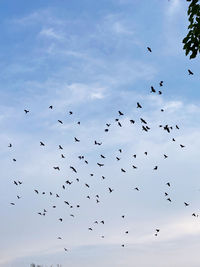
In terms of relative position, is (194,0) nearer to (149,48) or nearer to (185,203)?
(149,48)

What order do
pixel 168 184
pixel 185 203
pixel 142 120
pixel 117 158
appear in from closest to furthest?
pixel 142 120 → pixel 168 184 → pixel 185 203 → pixel 117 158

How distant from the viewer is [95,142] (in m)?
34.1

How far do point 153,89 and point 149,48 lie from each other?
2322 millimetres

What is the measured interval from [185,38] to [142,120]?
1159 cm

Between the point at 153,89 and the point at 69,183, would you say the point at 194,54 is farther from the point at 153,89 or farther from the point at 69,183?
the point at 69,183

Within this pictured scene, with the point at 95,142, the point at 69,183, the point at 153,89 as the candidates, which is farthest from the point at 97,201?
the point at 153,89

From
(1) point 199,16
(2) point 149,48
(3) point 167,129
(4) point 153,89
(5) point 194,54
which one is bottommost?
(5) point 194,54

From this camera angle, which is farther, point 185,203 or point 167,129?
point 185,203

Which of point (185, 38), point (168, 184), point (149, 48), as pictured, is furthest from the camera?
point (168, 184)

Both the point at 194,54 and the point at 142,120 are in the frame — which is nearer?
the point at 194,54

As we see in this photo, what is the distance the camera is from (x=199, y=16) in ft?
47.3

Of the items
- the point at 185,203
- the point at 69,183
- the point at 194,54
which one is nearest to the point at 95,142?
the point at 69,183

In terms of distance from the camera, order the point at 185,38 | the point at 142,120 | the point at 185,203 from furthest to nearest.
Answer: the point at 185,203
the point at 142,120
the point at 185,38

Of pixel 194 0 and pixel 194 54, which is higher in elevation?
pixel 194 0
